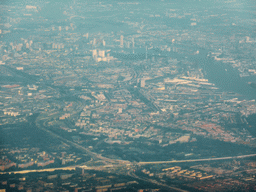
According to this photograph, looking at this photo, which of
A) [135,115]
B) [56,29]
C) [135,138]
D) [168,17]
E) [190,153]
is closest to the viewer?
[190,153]

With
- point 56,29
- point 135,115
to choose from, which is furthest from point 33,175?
point 56,29

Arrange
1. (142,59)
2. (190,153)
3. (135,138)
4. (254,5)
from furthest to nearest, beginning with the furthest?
(254,5) → (142,59) → (135,138) → (190,153)

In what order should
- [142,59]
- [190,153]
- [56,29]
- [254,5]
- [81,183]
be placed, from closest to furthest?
[81,183] → [190,153] → [142,59] → [56,29] → [254,5]

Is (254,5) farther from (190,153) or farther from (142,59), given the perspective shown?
(190,153)

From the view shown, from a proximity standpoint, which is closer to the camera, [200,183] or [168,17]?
[200,183]

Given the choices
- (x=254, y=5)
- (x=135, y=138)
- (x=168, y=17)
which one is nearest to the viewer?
(x=135, y=138)

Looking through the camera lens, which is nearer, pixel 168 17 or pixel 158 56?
pixel 158 56

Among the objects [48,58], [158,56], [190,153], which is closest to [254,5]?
[158,56]

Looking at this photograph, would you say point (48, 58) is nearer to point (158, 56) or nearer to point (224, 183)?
point (158, 56)

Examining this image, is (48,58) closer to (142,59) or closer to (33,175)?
(142,59)
